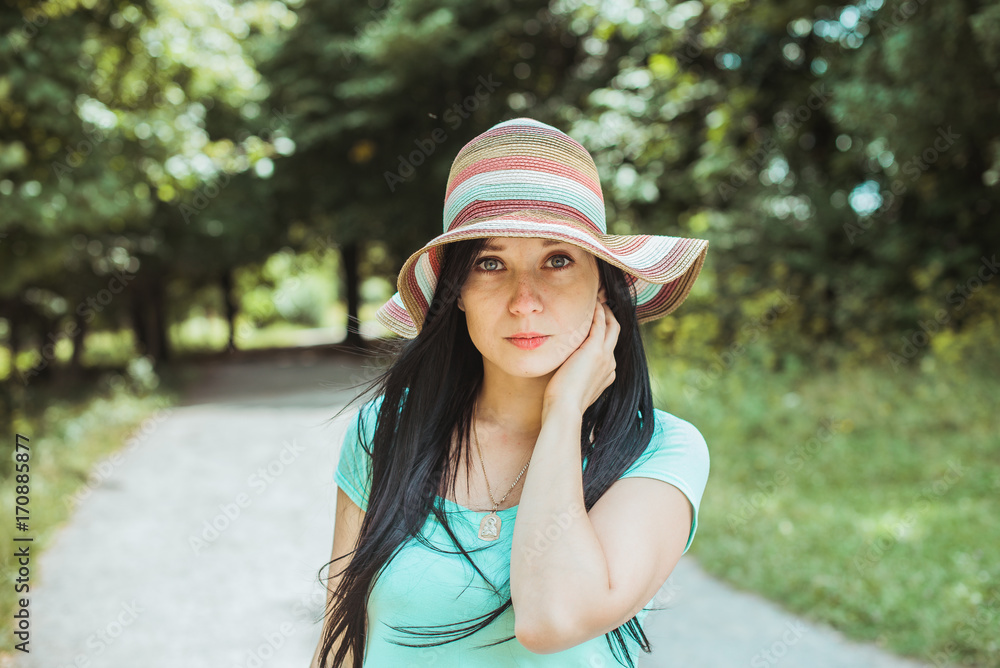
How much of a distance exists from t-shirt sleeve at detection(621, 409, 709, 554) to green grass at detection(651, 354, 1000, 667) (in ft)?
3.35

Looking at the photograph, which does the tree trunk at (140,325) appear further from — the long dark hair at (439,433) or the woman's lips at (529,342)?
the woman's lips at (529,342)

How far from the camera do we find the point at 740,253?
9453 mm

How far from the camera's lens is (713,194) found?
977 centimetres

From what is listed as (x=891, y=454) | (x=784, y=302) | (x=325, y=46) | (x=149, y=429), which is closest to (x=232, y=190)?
(x=325, y=46)

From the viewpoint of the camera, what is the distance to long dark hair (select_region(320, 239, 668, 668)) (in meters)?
1.61

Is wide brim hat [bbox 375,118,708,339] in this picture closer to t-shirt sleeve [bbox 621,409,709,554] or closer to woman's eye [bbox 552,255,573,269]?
woman's eye [bbox 552,255,573,269]

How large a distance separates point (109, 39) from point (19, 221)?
2.54 m

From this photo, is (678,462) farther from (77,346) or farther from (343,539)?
(77,346)

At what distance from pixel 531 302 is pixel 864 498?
17.1 ft

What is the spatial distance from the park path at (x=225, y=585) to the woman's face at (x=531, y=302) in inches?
38.6

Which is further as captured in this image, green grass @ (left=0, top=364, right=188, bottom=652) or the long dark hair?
green grass @ (left=0, top=364, right=188, bottom=652)

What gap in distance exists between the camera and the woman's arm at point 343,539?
68.5 inches

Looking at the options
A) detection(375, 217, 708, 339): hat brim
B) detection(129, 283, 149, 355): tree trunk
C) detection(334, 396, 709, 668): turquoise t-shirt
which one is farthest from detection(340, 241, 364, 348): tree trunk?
detection(334, 396, 709, 668): turquoise t-shirt

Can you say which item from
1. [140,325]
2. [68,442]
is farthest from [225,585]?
[140,325]
